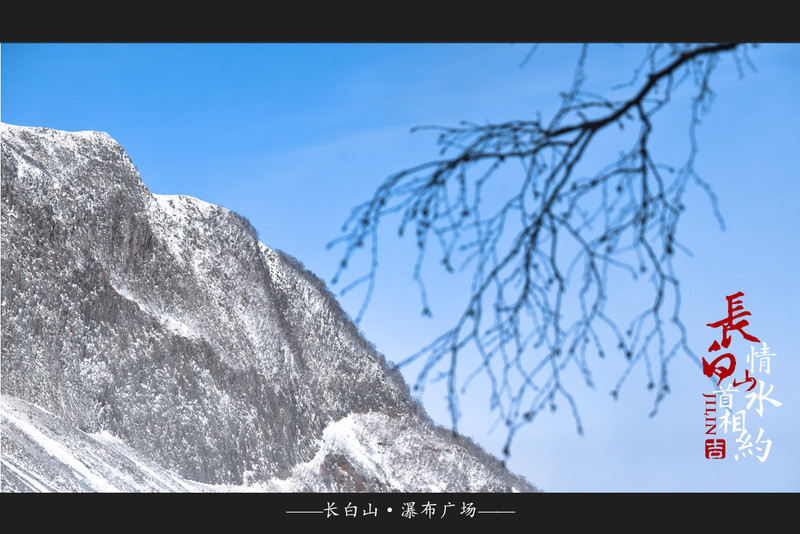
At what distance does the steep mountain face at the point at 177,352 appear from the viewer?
84.0 ft

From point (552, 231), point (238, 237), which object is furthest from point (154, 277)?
point (552, 231)

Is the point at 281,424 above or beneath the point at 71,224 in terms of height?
Result: beneath

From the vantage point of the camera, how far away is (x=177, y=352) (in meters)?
30.2

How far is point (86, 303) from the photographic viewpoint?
91.1 ft

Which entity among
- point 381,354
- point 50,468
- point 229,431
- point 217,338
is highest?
point 381,354

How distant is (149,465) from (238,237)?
43.8ft

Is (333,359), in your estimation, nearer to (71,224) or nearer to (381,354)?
(381,354)

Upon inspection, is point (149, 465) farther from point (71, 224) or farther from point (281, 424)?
point (71, 224)

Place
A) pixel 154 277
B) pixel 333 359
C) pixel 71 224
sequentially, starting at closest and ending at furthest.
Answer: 1. pixel 71 224
2. pixel 154 277
3. pixel 333 359

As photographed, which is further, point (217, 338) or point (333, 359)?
point (333, 359)

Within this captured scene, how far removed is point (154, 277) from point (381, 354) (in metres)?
11.3

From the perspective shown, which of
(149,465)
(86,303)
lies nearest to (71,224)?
(86,303)

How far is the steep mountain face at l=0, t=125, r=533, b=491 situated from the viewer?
25.6 metres
